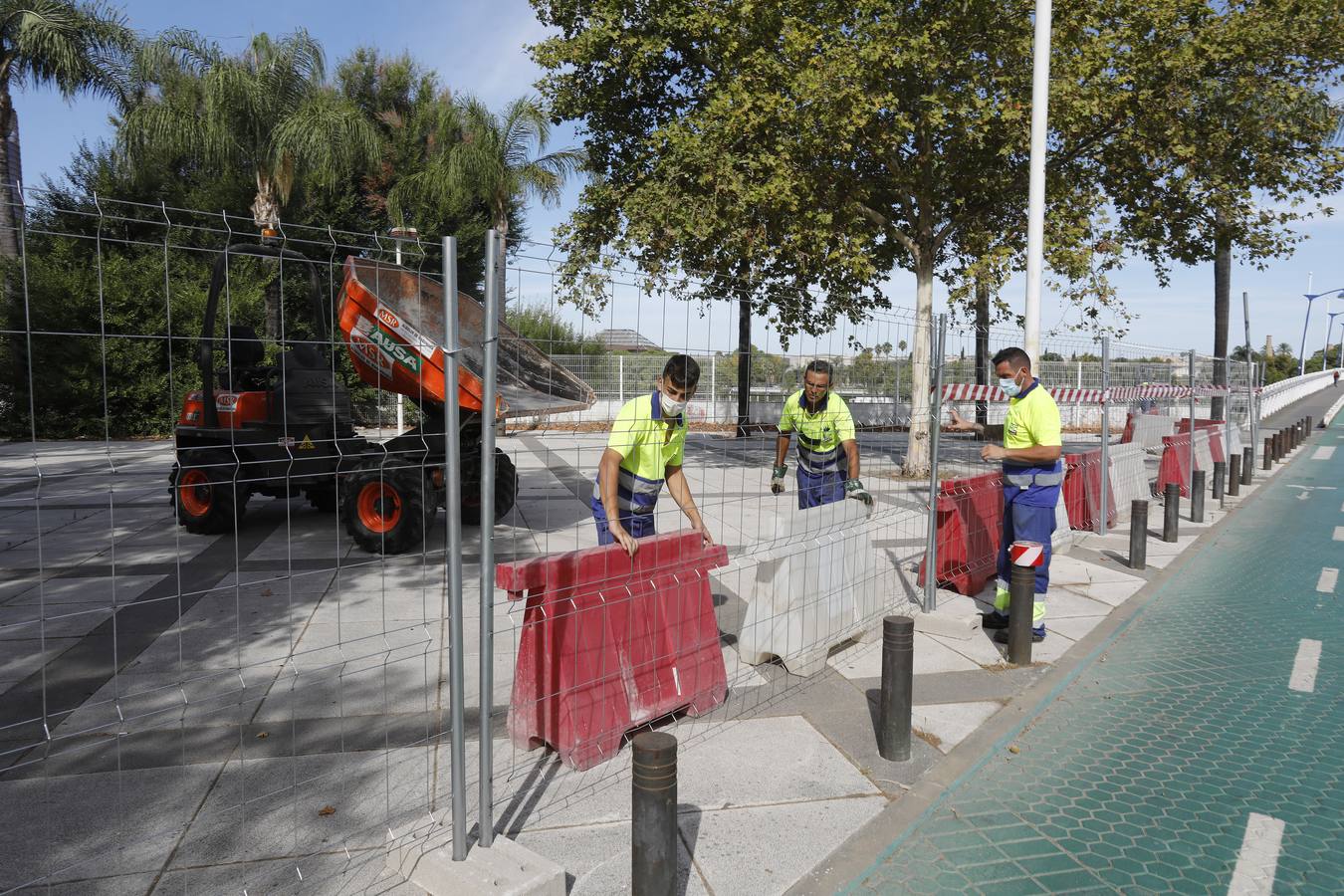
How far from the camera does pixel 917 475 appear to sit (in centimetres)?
1420

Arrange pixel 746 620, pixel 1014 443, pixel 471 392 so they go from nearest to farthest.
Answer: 1. pixel 746 620
2. pixel 1014 443
3. pixel 471 392

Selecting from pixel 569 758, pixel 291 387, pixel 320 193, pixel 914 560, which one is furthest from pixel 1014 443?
pixel 320 193

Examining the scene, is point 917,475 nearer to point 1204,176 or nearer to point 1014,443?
point 1204,176

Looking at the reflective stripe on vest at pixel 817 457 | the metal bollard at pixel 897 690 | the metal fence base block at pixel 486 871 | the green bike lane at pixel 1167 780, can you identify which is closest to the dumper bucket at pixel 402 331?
the reflective stripe on vest at pixel 817 457

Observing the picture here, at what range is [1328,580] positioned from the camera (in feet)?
26.3

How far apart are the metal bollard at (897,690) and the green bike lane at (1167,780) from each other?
0.31 m

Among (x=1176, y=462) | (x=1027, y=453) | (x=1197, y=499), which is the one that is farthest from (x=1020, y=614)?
(x=1176, y=462)

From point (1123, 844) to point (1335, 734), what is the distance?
6.33ft

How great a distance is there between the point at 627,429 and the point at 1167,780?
3040 millimetres

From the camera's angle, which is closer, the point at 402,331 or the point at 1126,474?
the point at 402,331

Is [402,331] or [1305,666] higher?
[402,331]

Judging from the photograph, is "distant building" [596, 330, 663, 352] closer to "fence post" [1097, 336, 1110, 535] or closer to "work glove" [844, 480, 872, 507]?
"work glove" [844, 480, 872, 507]

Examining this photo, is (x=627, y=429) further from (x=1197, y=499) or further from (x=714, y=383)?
(x=1197, y=499)

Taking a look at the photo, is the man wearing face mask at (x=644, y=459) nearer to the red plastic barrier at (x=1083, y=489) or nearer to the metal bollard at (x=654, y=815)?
the metal bollard at (x=654, y=815)
